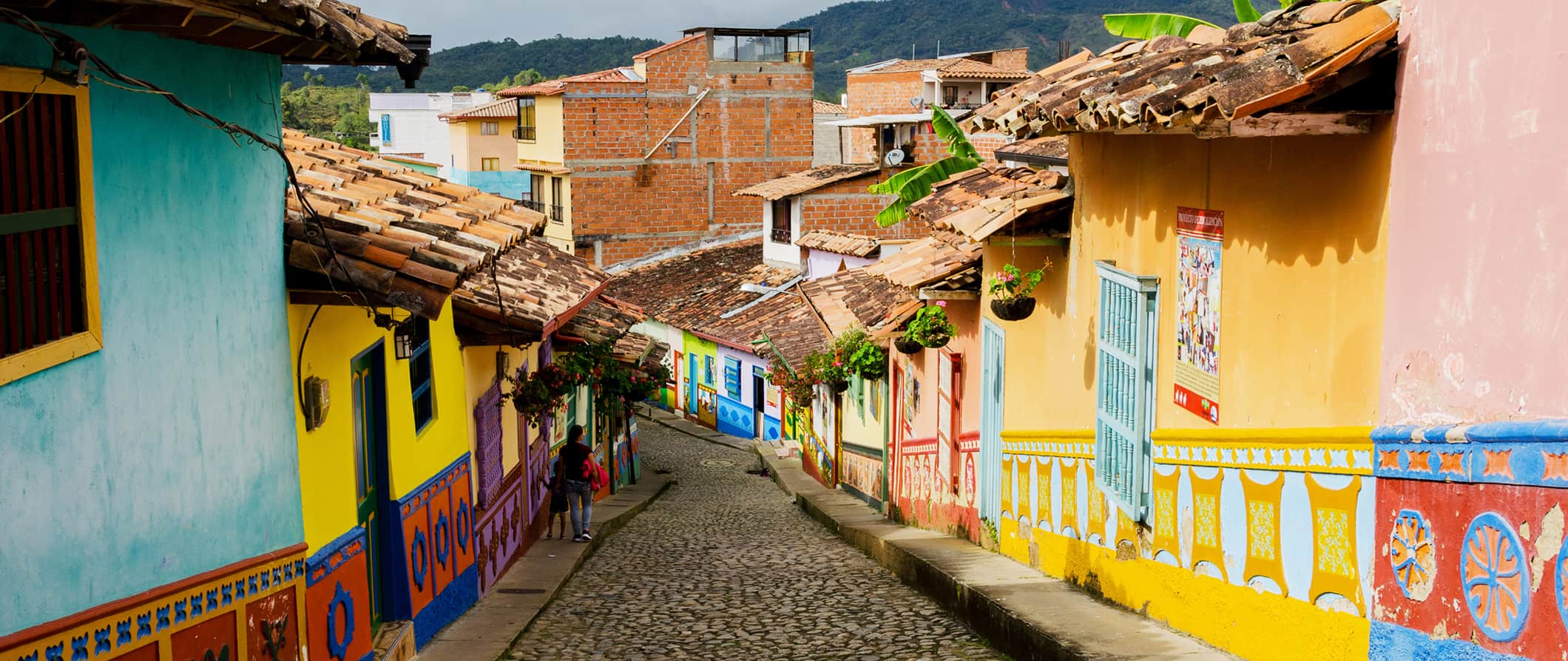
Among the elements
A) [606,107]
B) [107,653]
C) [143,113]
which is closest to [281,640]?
[107,653]

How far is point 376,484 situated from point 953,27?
125 m

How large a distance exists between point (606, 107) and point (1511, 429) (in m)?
41.2

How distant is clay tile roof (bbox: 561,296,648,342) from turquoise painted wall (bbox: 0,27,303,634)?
34.3ft

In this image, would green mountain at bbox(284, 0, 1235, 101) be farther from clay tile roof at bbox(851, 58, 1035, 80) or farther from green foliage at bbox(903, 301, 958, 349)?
green foliage at bbox(903, 301, 958, 349)

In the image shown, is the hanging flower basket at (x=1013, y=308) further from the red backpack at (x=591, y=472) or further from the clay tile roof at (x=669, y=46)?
the clay tile roof at (x=669, y=46)

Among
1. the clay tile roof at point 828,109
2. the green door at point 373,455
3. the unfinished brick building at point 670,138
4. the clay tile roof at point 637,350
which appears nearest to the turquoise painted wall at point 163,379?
the green door at point 373,455

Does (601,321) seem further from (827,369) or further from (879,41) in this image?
(879,41)

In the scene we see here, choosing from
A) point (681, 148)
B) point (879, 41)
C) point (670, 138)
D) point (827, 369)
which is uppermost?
point (879, 41)

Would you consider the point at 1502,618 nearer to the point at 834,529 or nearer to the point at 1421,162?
the point at 1421,162

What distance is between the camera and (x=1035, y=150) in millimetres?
12523

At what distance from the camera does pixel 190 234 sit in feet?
19.4

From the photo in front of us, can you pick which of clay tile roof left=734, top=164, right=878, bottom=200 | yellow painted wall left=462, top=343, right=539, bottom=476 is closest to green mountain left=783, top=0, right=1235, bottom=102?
clay tile roof left=734, top=164, right=878, bottom=200

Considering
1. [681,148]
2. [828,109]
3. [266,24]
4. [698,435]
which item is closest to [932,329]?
[266,24]

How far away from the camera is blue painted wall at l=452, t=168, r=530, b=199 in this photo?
53.5 metres
